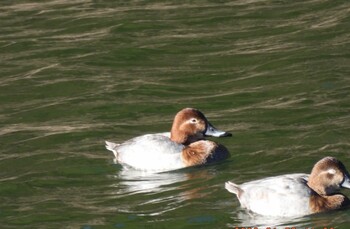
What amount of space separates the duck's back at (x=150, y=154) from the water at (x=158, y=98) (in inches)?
5.9

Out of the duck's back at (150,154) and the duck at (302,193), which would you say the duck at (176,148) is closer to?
the duck's back at (150,154)

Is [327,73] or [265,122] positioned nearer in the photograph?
[265,122]

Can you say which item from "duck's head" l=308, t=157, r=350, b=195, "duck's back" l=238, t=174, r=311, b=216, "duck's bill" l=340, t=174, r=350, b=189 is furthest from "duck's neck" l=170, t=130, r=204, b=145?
"duck's bill" l=340, t=174, r=350, b=189

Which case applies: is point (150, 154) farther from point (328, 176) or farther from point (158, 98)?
point (158, 98)

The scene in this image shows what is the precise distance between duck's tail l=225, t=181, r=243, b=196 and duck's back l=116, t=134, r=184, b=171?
2006 millimetres

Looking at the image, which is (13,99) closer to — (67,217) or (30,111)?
(30,111)

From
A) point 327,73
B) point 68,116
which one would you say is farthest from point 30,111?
point 327,73

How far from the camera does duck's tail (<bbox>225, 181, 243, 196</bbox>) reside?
14.3 meters

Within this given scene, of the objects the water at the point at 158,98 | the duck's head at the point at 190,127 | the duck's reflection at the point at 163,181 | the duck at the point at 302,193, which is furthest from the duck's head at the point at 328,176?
the duck's head at the point at 190,127

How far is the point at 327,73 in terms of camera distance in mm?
20094

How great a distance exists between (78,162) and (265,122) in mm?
2704

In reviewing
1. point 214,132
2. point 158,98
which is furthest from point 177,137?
point 158,98

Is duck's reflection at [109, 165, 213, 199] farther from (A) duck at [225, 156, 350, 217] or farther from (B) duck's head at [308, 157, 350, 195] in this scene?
(B) duck's head at [308, 157, 350, 195]

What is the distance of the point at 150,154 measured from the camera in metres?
16.4
